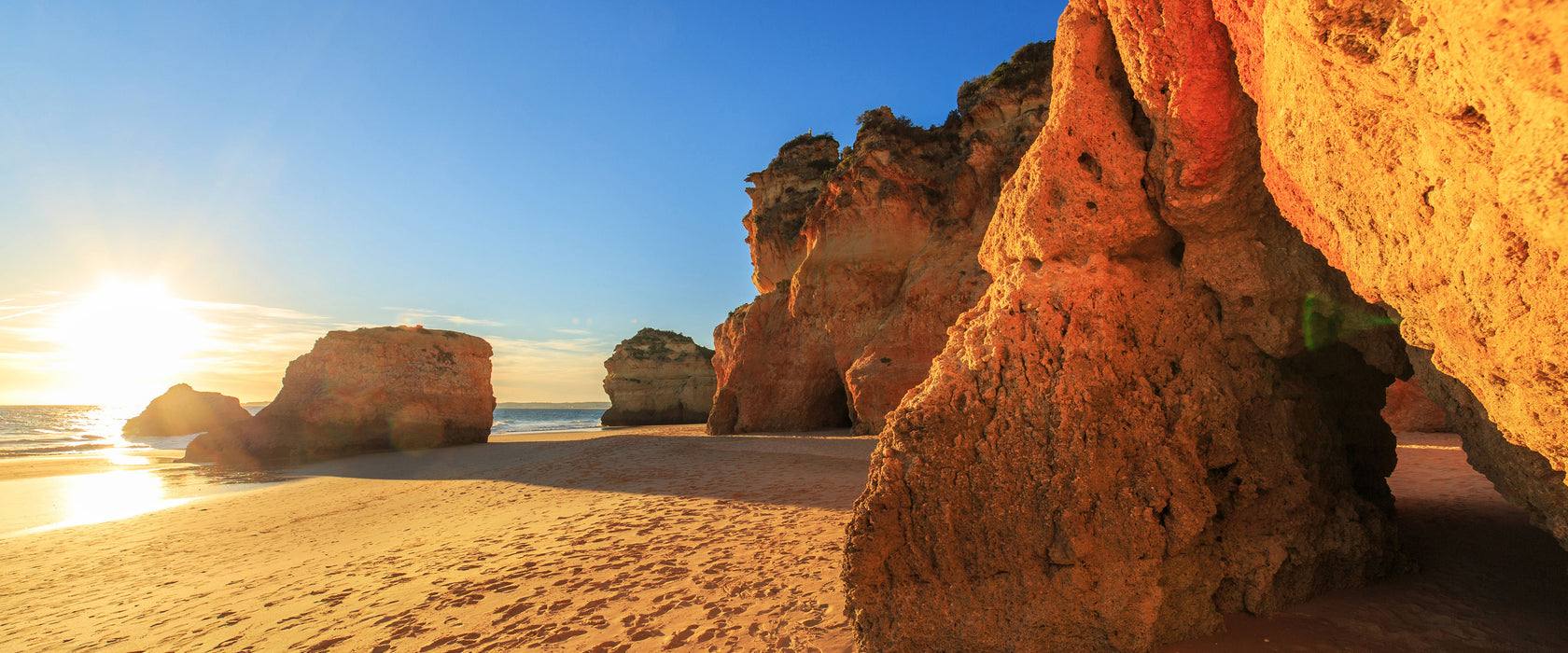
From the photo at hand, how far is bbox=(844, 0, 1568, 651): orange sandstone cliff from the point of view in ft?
10.00

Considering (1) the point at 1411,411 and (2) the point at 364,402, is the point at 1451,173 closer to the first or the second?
(1) the point at 1411,411

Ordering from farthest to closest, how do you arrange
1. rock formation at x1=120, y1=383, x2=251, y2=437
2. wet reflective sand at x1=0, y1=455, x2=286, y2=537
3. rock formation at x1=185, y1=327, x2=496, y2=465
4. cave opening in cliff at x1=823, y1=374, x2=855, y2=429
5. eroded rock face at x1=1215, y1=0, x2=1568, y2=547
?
1. rock formation at x1=120, y1=383, x2=251, y2=437
2. cave opening in cliff at x1=823, y1=374, x2=855, y2=429
3. rock formation at x1=185, y1=327, x2=496, y2=465
4. wet reflective sand at x1=0, y1=455, x2=286, y2=537
5. eroded rock face at x1=1215, y1=0, x2=1568, y2=547

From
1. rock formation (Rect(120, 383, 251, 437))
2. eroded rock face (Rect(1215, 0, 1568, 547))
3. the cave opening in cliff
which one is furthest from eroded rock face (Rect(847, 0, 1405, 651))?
rock formation (Rect(120, 383, 251, 437))

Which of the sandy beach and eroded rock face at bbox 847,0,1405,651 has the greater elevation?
A: eroded rock face at bbox 847,0,1405,651

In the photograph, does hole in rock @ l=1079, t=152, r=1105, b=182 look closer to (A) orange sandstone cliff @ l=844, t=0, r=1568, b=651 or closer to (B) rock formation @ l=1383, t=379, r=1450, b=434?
(A) orange sandstone cliff @ l=844, t=0, r=1568, b=651

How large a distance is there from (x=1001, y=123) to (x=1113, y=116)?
538 inches

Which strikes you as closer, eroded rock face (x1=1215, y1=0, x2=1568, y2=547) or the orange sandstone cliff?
eroded rock face (x1=1215, y1=0, x2=1568, y2=547)

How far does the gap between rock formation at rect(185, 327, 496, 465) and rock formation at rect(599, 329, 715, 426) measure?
17742 millimetres

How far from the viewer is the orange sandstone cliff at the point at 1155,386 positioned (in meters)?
3.05

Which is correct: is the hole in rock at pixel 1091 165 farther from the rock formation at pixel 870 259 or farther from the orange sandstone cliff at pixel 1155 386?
the rock formation at pixel 870 259

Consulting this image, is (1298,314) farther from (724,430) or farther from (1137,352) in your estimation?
(724,430)

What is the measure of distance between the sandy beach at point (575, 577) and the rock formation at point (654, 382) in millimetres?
29246

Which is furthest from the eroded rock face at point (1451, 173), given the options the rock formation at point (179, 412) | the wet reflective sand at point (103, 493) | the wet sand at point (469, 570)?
the rock formation at point (179, 412)

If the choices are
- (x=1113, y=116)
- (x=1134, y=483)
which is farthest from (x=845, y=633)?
(x=1113, y=116)
